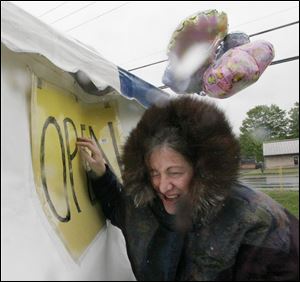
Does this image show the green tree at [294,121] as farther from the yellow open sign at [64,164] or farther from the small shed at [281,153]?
the yellow open sign at [64,164]

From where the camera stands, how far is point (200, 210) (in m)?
0.85

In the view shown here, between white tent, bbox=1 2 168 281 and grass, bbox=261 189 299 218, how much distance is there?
0.45 meters

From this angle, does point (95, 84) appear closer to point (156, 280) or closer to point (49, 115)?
point (49, 115)

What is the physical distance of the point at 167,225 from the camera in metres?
0.87

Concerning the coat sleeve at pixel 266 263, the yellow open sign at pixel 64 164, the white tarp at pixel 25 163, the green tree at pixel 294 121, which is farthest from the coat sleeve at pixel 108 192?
the green tree at pixel 294 121

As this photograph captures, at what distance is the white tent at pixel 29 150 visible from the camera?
28.0 inches

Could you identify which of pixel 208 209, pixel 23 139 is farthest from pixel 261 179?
pixel 23 139

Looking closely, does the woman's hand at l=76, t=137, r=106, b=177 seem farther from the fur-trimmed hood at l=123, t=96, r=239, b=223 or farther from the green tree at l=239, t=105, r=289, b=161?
the green tree at l=239, t=105, r=289, b=161

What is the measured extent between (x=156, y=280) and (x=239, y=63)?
0.68 meters

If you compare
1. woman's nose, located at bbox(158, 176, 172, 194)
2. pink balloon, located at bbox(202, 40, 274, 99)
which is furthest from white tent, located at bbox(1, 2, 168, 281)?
pink balloon, located at bbox(202, 40, 274, 99)

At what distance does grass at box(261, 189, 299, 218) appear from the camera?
996 millimetres

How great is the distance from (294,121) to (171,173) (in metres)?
0.53

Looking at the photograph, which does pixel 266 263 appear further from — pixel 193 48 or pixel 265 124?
pixel 193 48

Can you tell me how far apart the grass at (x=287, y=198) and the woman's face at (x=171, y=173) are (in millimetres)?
262
